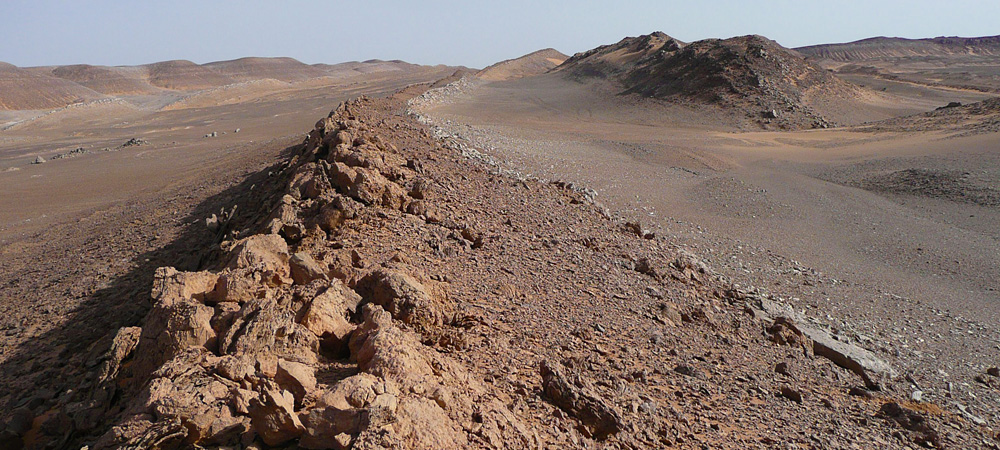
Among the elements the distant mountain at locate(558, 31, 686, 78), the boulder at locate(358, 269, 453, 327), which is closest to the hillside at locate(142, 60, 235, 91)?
the distant mountain at locate(558, 31, 686, 78)

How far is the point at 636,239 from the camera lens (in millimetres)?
7727

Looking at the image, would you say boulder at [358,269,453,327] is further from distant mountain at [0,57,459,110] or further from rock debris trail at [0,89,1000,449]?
distant mountain at [0,57,459,110]

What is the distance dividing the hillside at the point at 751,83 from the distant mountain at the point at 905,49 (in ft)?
226

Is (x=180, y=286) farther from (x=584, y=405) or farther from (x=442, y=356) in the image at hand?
(x=584, y=405)

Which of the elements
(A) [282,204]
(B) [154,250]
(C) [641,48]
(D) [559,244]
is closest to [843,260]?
(D) [559,244]

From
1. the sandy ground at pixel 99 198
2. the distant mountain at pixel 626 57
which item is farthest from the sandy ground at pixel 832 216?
the distant mountain at pixel 626 57

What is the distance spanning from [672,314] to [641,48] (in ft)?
142

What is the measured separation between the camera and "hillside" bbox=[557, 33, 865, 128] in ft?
88.0

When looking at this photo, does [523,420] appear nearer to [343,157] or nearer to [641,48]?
[343,157]

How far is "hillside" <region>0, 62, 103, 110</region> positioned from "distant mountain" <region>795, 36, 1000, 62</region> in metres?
99.0

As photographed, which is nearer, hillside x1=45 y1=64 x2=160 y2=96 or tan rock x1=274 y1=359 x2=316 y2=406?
tan rock x1=274 y1=359 x2=316 y2=406

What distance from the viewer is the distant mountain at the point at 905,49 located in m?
84.1

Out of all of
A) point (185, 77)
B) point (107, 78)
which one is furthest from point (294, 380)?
point (185, 77)

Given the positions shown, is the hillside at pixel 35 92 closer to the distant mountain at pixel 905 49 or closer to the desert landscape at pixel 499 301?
the desert landscape at pixel 499 301
